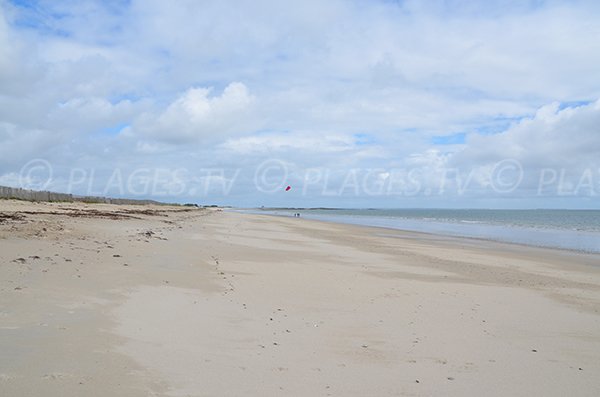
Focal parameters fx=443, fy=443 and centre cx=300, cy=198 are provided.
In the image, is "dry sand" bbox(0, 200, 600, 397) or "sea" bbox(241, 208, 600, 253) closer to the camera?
"dry sand" bbox(0, 200, 600, 397)

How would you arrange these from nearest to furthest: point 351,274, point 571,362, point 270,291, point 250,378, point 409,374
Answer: point 250,378 < point 409,374 < point 571,362 < point 270,291 < point 351,274

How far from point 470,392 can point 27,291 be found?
613 centimetres

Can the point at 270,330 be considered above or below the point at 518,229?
below

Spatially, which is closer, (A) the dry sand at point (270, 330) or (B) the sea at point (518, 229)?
(A) the dry sand at point (270, 330)

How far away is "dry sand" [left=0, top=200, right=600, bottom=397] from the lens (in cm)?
420

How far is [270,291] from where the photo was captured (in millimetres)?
8812

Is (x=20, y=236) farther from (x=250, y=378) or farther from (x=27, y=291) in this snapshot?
(x=250, y=378)

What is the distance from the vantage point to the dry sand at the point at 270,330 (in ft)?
13.8

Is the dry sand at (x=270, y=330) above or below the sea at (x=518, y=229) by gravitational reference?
below

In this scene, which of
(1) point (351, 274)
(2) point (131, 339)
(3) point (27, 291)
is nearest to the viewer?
(2) point (131, 339)

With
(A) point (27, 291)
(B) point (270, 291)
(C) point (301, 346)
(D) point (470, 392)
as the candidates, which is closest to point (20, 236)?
(A) point (27, 291)

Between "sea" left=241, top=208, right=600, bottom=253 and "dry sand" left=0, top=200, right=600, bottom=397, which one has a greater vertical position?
"sea" left=241, top=208, right=600, bottom=253

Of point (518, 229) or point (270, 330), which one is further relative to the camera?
point (518, 229)

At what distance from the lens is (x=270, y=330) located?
6.06 meters
